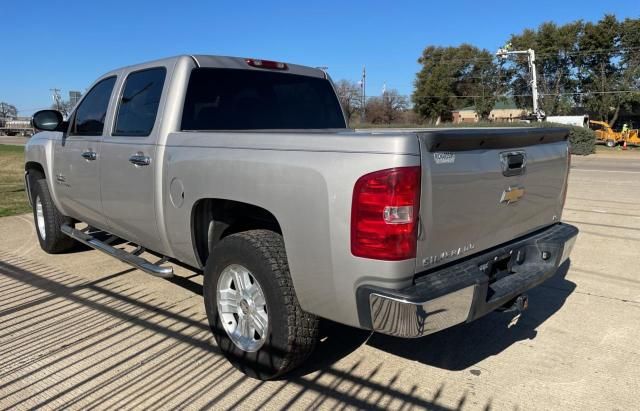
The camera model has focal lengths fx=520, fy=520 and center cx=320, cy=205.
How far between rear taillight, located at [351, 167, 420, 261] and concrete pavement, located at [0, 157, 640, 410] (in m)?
1.03

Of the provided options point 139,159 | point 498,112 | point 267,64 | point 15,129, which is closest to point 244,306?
point 139,159

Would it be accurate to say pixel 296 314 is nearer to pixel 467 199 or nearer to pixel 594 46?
pixel 467 199

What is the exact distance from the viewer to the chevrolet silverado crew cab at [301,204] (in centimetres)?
244

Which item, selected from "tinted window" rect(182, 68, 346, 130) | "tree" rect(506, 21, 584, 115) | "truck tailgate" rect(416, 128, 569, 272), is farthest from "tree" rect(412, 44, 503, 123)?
"truck tailgate" rect(416, 128, 569, 272)

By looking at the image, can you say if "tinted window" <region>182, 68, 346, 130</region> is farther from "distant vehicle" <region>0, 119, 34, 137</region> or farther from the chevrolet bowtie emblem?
"distant vehicle" <region>0, 119, 34, 137</region>

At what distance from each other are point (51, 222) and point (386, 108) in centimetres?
6683

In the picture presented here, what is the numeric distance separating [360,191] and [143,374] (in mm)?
1910

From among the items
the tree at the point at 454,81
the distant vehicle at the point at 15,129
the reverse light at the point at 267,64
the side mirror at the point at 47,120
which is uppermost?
the tree at the point at 454,81

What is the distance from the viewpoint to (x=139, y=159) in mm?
3795

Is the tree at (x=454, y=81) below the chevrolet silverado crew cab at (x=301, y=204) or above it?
above

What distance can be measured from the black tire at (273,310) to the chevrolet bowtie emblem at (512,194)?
129 cm

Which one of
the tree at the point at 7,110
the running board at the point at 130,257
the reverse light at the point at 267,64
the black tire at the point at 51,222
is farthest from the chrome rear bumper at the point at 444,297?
the tree at the point at 7,110

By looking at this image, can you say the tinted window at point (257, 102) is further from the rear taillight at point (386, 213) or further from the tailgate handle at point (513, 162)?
the tailgate handle at point (513, 162)

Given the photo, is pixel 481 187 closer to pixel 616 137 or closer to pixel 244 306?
pixel 244 306
